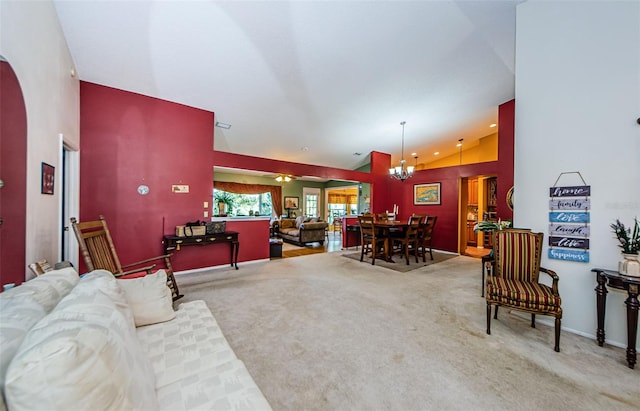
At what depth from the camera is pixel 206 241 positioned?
158 inches

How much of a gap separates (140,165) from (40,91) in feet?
5.52

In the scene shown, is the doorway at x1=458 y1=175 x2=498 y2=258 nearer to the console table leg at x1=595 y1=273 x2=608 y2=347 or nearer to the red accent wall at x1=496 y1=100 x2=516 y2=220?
the red accent wall at x1=496 y1=100 x2=516 y2=220

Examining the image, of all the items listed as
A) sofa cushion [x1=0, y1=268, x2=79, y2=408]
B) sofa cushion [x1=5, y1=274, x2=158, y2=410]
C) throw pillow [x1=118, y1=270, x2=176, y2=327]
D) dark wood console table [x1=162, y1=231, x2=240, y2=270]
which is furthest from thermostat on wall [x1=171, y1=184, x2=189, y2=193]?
sofa cushion [x1=5, y1=274, x2=158, y2=410]

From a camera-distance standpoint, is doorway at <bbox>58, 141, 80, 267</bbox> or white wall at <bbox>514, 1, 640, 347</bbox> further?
doorway at <bbox>58, 141, 80, 267</bbox>

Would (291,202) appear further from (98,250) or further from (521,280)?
(521,280)

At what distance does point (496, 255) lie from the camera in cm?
256

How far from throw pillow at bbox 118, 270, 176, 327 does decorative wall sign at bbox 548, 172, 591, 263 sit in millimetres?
3458

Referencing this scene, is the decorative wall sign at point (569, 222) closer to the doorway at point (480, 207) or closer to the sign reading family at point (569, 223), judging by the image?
the sign reading family at point (569, 223)

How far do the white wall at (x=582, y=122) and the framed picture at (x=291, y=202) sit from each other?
26.8 feet

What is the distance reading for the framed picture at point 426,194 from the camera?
651 centimetres

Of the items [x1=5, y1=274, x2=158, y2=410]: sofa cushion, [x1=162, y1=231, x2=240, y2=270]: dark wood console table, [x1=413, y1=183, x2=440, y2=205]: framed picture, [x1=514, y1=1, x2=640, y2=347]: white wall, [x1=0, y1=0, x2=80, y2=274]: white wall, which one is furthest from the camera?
[x1=413, y1=183, x2=440, y2=205]: framed picture

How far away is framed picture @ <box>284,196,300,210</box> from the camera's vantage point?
10.1 metres

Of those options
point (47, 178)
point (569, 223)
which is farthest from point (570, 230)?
point (47, 178)

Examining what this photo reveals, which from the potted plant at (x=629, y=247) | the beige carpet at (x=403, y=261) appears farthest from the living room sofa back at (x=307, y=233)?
the potted plant at (x=629, y=247)
